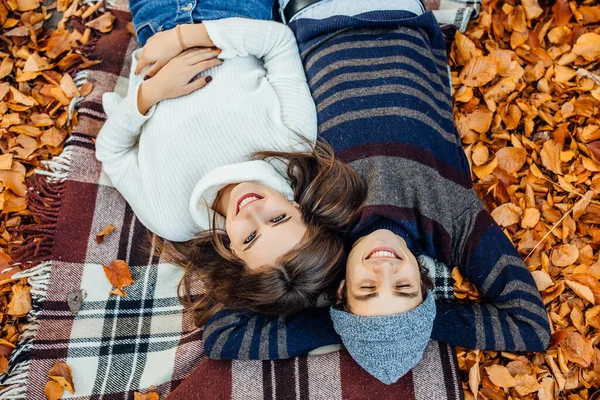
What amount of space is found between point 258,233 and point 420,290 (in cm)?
48

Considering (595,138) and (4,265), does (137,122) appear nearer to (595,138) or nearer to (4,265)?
(4,265)

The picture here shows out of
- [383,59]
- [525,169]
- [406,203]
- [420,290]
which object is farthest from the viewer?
[525,169]

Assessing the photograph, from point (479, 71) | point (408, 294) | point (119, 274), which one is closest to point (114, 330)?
point (119, 274)

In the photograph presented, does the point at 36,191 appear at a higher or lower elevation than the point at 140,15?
lower

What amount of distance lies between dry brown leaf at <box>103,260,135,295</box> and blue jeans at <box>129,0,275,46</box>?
0.89 meters

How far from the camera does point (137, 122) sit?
5.97ft

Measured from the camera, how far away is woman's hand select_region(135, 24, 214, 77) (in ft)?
6.03

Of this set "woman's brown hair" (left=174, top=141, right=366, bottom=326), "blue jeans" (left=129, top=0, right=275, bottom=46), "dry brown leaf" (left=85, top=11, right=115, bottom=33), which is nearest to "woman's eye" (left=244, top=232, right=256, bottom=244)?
"woman's brown hair" (left=174, top=141, right=366, bottom=326)

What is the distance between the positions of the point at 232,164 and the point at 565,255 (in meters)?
1.16

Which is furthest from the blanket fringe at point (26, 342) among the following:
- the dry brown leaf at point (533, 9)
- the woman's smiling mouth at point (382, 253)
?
the dry brown leaf at point (533, 9)

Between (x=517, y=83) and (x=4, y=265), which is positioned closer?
(x=4, y=265)

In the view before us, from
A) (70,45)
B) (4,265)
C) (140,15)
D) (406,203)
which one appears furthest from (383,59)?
(4,265)

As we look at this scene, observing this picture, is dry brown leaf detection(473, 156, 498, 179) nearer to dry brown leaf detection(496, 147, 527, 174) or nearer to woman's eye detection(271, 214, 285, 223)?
dry brown leaf detection(496, 147, 527, 174)

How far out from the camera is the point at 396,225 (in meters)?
1.64
